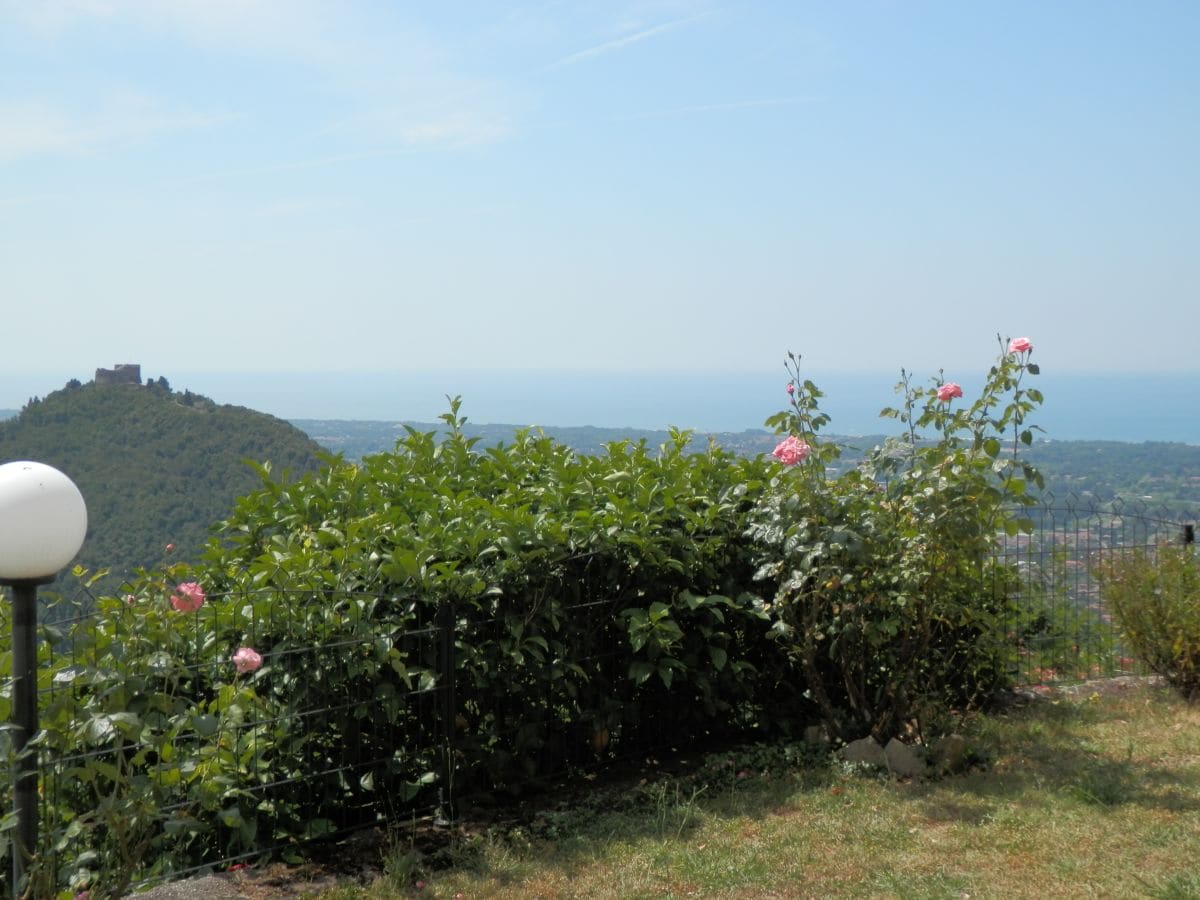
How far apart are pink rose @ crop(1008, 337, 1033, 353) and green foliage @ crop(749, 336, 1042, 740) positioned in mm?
43

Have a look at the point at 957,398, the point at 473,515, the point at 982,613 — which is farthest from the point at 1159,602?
the point at 473,515

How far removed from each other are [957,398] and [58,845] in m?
4.24

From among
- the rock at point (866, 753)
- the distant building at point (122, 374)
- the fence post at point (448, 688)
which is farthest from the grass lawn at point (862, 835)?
the distant building at point (122, 374)

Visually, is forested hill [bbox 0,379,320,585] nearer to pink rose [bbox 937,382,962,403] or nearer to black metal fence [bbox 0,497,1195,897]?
black metal fence [bbox 0,497,1195,897]

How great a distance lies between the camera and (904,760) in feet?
17.2

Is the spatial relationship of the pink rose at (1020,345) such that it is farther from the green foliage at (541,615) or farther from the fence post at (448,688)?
the fence post at (448,688)

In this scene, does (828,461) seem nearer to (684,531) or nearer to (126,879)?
(684,531)

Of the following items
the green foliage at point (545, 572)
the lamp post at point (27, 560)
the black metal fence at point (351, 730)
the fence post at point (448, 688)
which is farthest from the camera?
the green foliage at point (545, 572)

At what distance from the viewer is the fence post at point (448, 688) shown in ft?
15.6

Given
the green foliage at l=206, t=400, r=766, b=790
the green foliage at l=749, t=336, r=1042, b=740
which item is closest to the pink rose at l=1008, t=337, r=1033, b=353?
the green foliage at l=749, t=336, r=1042, b=740

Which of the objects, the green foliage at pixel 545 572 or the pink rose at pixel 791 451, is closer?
the green foliage at pixel 545 572

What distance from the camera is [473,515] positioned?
5.22 m

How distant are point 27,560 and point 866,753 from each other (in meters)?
3.94

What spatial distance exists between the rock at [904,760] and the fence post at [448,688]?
2135 millimetres
